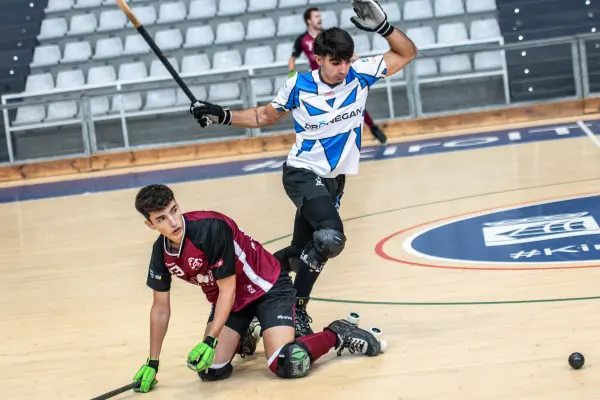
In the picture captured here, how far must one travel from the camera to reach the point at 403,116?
17594mm

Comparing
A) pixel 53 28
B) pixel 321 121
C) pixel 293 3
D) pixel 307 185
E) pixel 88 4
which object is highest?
pixel 88 4

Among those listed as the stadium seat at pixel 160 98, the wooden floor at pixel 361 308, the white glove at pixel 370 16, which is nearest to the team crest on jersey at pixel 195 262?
the wooden floor at pixel 361 308

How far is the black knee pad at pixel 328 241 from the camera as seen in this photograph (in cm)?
656

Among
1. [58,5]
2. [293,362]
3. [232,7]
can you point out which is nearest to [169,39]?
[232,7]

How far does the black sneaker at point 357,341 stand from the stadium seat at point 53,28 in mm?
15657

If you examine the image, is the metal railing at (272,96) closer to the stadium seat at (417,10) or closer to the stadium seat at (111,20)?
the stadium seat at (417,10)

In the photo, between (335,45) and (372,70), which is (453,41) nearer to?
(372,70)

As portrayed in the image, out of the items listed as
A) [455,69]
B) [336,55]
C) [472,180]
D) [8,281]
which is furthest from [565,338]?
[455,69]

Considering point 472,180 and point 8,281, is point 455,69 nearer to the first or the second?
point 472,180

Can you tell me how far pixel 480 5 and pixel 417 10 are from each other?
1.14m

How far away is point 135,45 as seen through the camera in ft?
66.3

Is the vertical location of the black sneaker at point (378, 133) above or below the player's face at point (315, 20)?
below

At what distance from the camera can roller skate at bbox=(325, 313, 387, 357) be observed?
6203 millimetres

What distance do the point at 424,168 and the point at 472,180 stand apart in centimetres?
152
